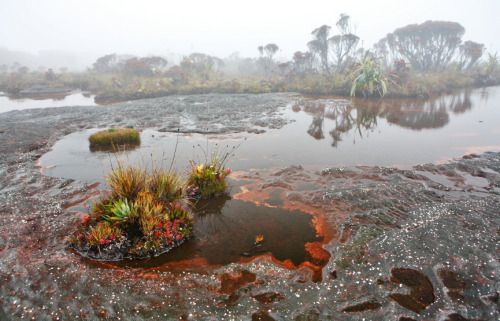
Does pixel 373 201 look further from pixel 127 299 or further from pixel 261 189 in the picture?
pixel 127 299

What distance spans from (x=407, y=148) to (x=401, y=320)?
335 inches

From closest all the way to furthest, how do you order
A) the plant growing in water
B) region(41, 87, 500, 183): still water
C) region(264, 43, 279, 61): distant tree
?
region(41, 87, 500, 183): still water
the plant growing in water
region(264, 43, 279, 61): distant tree

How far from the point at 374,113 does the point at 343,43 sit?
22380 mm

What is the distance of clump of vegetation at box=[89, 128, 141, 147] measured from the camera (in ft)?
34.3

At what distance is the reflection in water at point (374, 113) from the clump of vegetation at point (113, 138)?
27.1ft

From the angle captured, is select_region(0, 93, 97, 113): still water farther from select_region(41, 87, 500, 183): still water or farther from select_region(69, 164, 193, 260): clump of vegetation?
select_region(69, 164, 193, 260): clump of vegetation

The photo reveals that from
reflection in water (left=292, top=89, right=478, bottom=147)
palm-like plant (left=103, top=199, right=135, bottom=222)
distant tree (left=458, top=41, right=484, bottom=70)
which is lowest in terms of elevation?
palm-like plant (left=103, top=199, right=135, bottom=222)

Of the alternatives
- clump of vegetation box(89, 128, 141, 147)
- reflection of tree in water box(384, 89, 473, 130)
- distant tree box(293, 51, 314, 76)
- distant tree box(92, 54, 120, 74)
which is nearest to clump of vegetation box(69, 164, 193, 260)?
clump of vegetation box(89, 128, 141, 147)

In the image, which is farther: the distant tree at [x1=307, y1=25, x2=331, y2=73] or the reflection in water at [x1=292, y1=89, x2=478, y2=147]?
the distant tree at [x1=307, y1=25, x2=331, y2=73]

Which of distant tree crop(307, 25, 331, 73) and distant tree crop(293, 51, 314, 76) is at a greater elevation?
distant tree crop(307, 25, 331, 73)

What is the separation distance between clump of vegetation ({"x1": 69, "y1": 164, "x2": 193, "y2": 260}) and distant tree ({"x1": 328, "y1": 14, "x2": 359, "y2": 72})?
3462 centimetres

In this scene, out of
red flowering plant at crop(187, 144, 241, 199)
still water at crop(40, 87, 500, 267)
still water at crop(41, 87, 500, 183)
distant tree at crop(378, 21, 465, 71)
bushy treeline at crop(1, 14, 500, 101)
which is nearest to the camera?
still water at crop(40, 87, 500, 267)

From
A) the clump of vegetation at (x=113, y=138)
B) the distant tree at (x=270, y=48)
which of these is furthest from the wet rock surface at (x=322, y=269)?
the distant tree at (x=270, y=48)

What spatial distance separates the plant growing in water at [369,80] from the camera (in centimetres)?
2230
